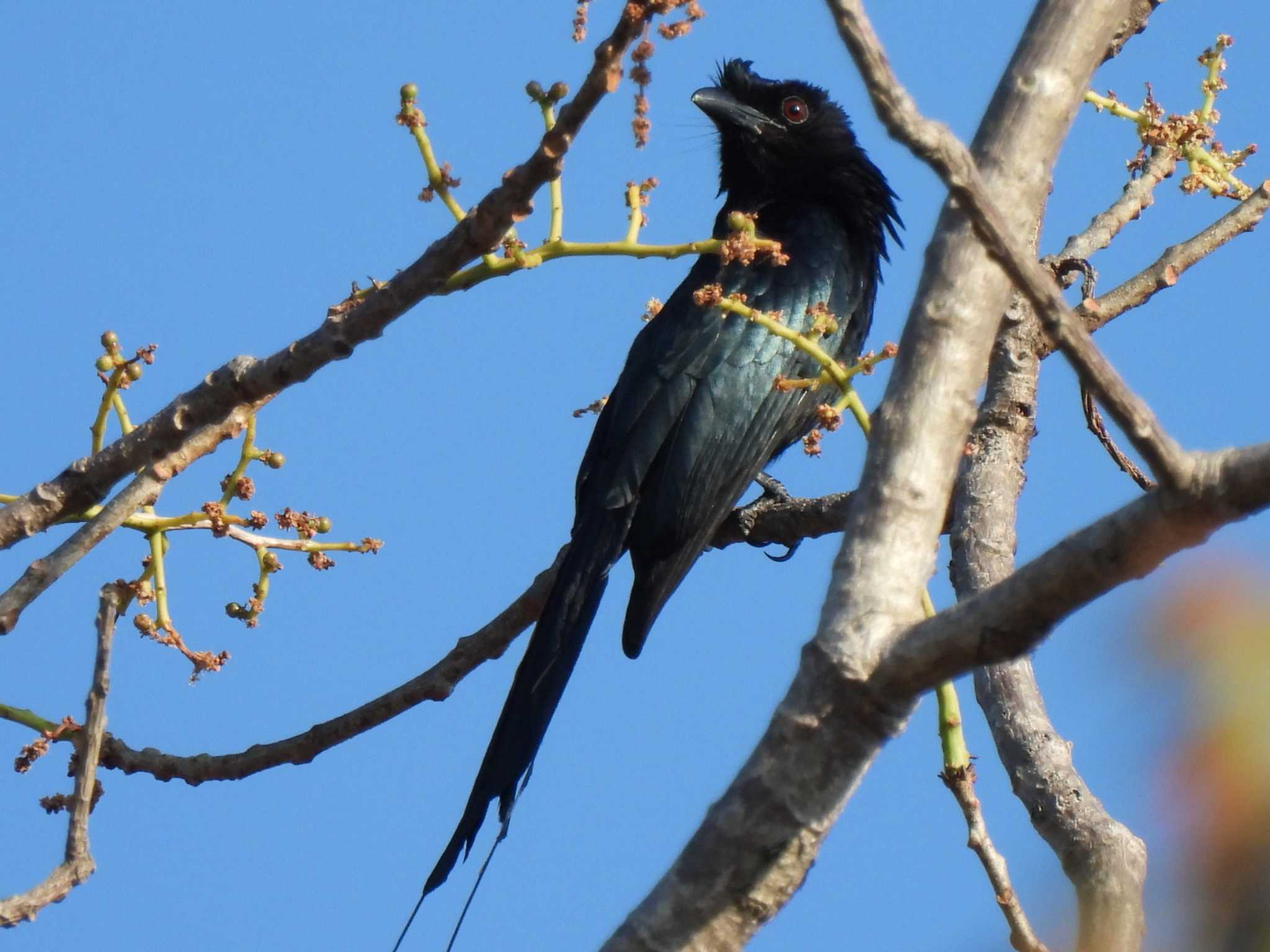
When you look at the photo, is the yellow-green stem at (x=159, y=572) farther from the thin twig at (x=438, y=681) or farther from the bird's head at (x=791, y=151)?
the bird's head at (x=791, y=151)

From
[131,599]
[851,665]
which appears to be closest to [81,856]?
[131,599]

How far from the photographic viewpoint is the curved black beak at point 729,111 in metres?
6.11

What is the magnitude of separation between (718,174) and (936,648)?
5.10 meters

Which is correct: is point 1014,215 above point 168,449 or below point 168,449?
below

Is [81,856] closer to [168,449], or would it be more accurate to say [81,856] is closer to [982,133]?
[168,449]

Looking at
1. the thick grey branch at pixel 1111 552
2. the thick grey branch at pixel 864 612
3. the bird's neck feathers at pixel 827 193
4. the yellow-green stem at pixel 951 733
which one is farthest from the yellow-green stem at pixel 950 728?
the bird's neck feathers at pixel 827 193

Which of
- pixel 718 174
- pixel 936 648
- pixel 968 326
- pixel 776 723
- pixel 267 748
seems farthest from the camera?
pixel 718 174

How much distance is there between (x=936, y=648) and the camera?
1772 mm

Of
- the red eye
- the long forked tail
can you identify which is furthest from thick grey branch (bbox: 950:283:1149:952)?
the red eye

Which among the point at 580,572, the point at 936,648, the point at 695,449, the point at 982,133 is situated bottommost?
the point at 936,648

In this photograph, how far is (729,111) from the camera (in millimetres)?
6172

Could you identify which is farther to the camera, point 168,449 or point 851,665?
point 168,449

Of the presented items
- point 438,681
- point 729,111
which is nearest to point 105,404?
point 438,681

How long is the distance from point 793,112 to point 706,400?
70.5 inches
